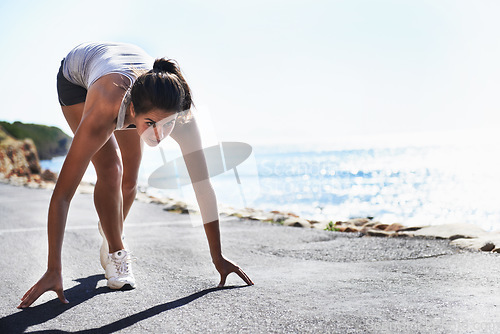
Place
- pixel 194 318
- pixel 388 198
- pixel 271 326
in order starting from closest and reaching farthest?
pixel 271 326 < pixel 194 318 < pixel 388 198

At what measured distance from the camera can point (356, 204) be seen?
657 inches

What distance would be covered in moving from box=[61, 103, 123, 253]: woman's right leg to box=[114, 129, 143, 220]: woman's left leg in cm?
38

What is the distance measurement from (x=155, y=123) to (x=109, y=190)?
2.11 ft

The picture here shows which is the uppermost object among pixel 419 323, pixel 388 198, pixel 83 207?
pixel 419 323

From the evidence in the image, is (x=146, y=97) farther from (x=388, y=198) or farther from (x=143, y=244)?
(x=388, y=198)

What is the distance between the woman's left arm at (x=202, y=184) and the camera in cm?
255

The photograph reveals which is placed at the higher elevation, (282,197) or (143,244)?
(143,244)

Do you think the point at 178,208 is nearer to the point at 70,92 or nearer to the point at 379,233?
the point at 379,233

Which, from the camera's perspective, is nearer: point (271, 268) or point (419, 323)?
point (419, 323)

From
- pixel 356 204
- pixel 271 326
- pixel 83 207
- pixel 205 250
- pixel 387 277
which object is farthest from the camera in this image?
pixel 356 204

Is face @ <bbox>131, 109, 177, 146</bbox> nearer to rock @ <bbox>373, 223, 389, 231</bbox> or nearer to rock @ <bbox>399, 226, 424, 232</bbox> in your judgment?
rock @ <bbox>399, 226, 424, 232</bbox>

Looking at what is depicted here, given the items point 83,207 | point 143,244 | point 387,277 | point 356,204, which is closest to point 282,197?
point 356,204

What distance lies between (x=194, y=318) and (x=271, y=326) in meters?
0.36

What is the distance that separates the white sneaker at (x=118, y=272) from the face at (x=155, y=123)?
2.55 feet
